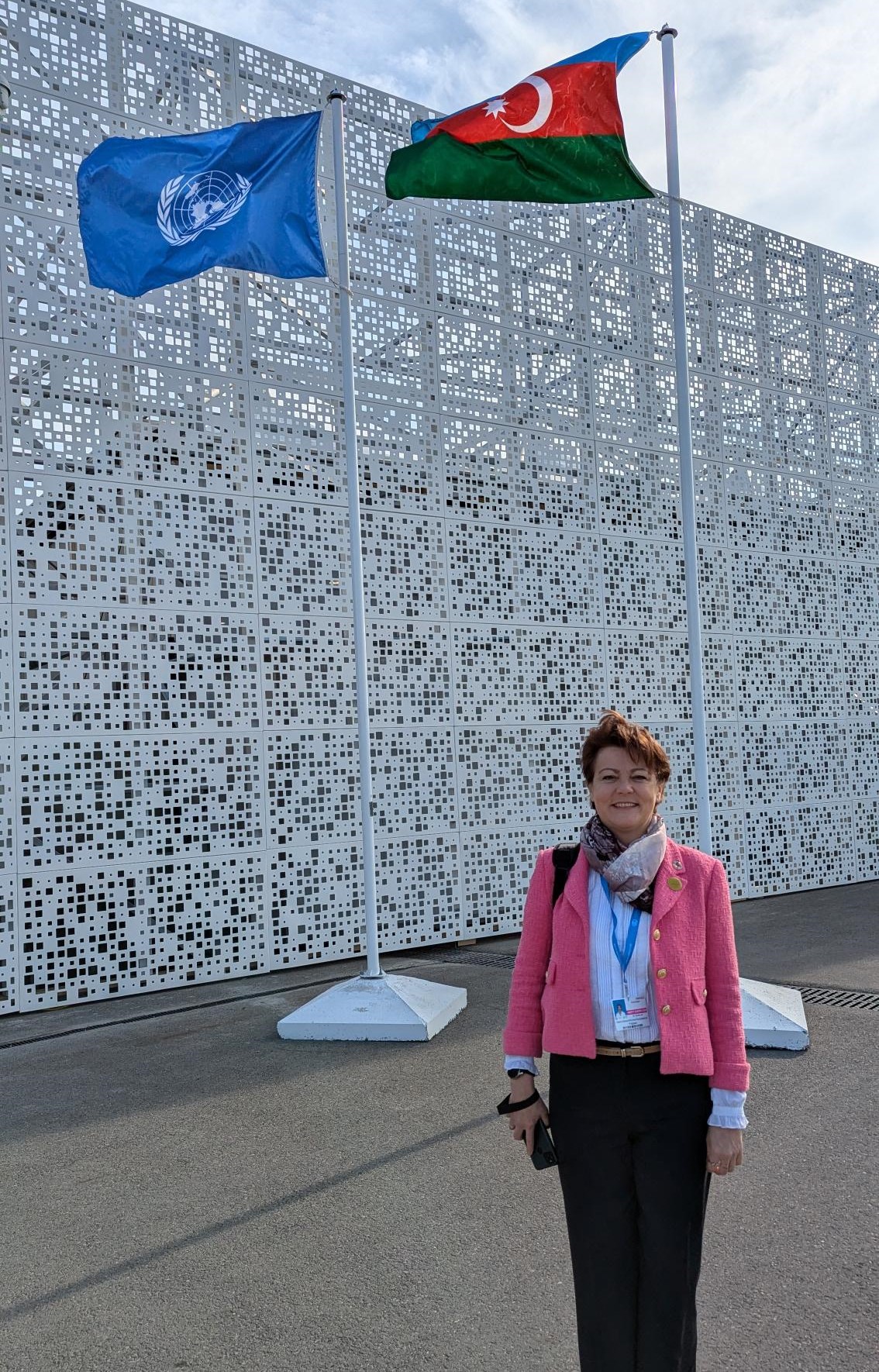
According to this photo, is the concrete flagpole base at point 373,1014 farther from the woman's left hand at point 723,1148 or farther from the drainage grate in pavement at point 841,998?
the woman's left hand at point 723,1148

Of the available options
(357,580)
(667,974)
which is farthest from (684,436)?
(667,974)

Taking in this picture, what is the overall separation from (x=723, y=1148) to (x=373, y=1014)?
4234 mm

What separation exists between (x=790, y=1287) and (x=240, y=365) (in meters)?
7.18

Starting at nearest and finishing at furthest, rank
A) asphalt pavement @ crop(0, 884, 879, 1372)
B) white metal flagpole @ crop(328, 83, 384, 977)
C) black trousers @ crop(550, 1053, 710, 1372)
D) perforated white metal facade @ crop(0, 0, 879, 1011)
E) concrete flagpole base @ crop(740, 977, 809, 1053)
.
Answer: black trousers @ crop(550, 1053, 710, 1372)
asphalt pavement @ crop(0, 884, 879, 1372)
concrete flagpole base @ crop(740, 977, 809, 1053)
white metal flagpole @ crop(328, 83, 384, 977)
perforated white metal facade @ crop(0, 0, 879, 1011)

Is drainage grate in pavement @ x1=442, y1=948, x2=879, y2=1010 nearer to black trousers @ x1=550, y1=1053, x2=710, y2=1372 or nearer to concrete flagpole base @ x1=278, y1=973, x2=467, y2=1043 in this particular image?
concrete flagpole base @ x1=278, y1=973, x2=467, y2=1043

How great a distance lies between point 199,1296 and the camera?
341cm

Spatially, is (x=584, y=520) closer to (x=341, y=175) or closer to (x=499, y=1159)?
(x=341, y=175)

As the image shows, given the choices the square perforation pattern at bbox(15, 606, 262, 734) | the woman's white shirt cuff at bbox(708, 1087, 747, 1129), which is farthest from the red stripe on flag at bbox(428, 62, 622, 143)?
the woman's white shirt cuff at bbox(708, 1087, 747, 1129)

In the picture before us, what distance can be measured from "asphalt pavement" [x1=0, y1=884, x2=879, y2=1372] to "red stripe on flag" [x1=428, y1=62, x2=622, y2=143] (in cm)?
504

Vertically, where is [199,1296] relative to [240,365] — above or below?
below

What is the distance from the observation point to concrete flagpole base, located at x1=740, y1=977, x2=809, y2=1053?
5.88 m

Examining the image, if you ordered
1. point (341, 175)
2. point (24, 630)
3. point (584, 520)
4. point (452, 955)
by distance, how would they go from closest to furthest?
point (341, 175)
point (24, 630)
point (452, 955)
point (584, 520)

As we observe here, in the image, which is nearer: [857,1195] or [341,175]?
[857,1195]

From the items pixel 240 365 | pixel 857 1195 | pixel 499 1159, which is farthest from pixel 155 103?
pixel 857 1195
